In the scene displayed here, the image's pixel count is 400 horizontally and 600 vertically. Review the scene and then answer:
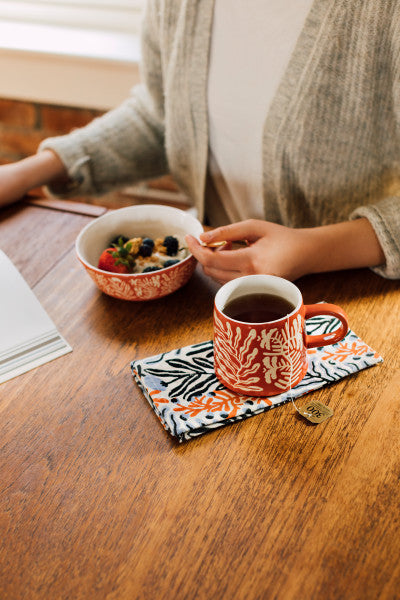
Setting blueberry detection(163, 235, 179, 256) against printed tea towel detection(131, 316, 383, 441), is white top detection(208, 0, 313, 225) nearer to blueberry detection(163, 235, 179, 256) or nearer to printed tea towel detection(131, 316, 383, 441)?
blueberry detection(163, 235, 179, 256)

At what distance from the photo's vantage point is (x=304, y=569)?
458mm

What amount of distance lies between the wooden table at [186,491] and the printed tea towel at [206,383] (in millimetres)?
13

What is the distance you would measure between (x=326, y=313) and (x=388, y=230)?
25cm

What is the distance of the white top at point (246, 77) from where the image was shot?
0.86 meters

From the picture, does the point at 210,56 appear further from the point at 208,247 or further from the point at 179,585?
the point at 179,585

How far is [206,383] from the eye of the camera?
62cm

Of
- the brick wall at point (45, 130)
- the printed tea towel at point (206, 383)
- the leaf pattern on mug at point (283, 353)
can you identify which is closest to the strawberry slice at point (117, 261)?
the printed tea towel at point (206, 383)

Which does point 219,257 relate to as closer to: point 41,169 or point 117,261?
point 117,261

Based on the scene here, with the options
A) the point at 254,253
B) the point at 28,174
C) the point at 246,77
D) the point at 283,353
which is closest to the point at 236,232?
the point at 254,253

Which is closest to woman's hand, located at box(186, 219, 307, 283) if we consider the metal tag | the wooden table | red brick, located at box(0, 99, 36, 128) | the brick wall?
the wooden table

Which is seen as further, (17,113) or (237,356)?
(17,113)

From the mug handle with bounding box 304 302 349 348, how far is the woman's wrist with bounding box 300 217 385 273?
18cm

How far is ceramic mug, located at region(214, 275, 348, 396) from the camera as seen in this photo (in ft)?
1.79

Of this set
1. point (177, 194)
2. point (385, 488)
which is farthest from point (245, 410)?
point (177, 194)
